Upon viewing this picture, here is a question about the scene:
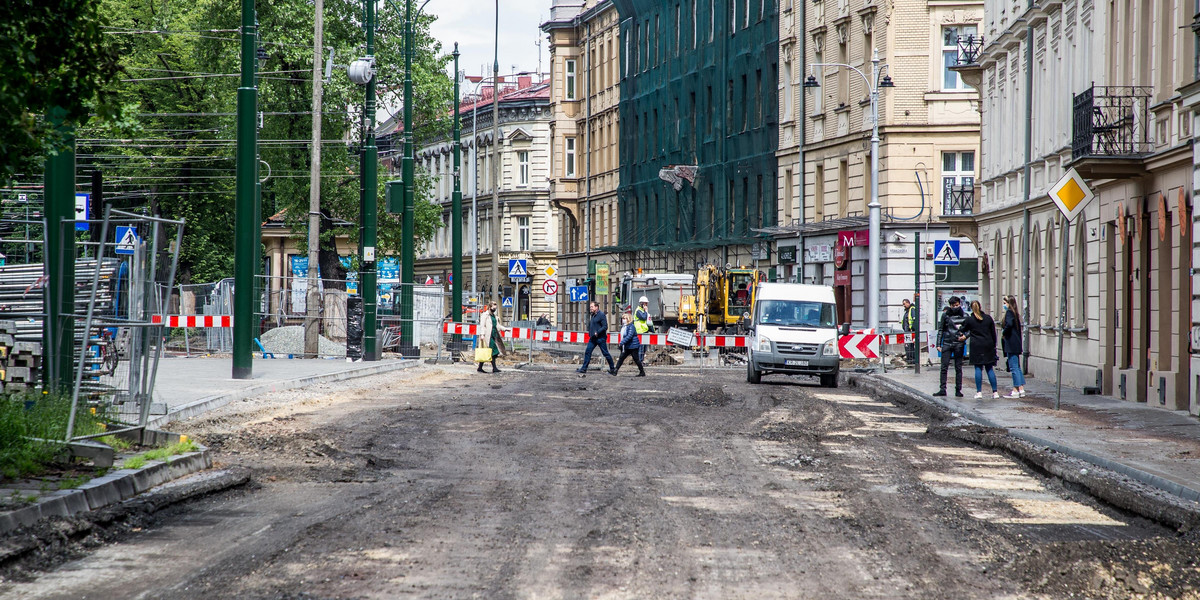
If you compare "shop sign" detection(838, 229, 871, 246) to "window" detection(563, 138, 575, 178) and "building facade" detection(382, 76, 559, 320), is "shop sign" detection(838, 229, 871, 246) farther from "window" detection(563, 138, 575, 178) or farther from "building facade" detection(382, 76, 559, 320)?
"building facade" detection(382, 76, 559, 320)

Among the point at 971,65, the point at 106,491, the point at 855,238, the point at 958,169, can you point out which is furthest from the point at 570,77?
the point at 106,491

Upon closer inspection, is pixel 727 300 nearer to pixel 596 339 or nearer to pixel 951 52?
pixel 951 52

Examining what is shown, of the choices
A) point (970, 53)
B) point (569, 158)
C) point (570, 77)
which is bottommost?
point (970, 53)

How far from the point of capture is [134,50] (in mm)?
54156

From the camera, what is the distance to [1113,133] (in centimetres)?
2461

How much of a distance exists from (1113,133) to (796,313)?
874 centimetres

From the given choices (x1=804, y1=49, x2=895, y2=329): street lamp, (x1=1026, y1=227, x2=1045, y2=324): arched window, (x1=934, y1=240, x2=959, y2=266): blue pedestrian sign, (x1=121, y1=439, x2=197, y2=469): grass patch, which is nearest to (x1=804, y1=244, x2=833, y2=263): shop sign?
(x1=804, y1=49, x2=895, y2=329): street lamp

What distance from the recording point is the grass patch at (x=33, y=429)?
11.4 m

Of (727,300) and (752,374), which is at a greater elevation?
(727,300)

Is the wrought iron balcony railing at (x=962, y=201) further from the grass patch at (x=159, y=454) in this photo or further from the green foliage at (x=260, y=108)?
the grass patch at (x=159, y=454)

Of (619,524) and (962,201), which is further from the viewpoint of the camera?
(962,201)

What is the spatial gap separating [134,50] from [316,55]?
63.4 feet

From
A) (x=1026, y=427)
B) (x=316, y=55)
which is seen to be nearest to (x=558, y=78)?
(x=316, y=55)

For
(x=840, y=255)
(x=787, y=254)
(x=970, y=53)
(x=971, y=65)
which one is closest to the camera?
(x=971, y=65)
